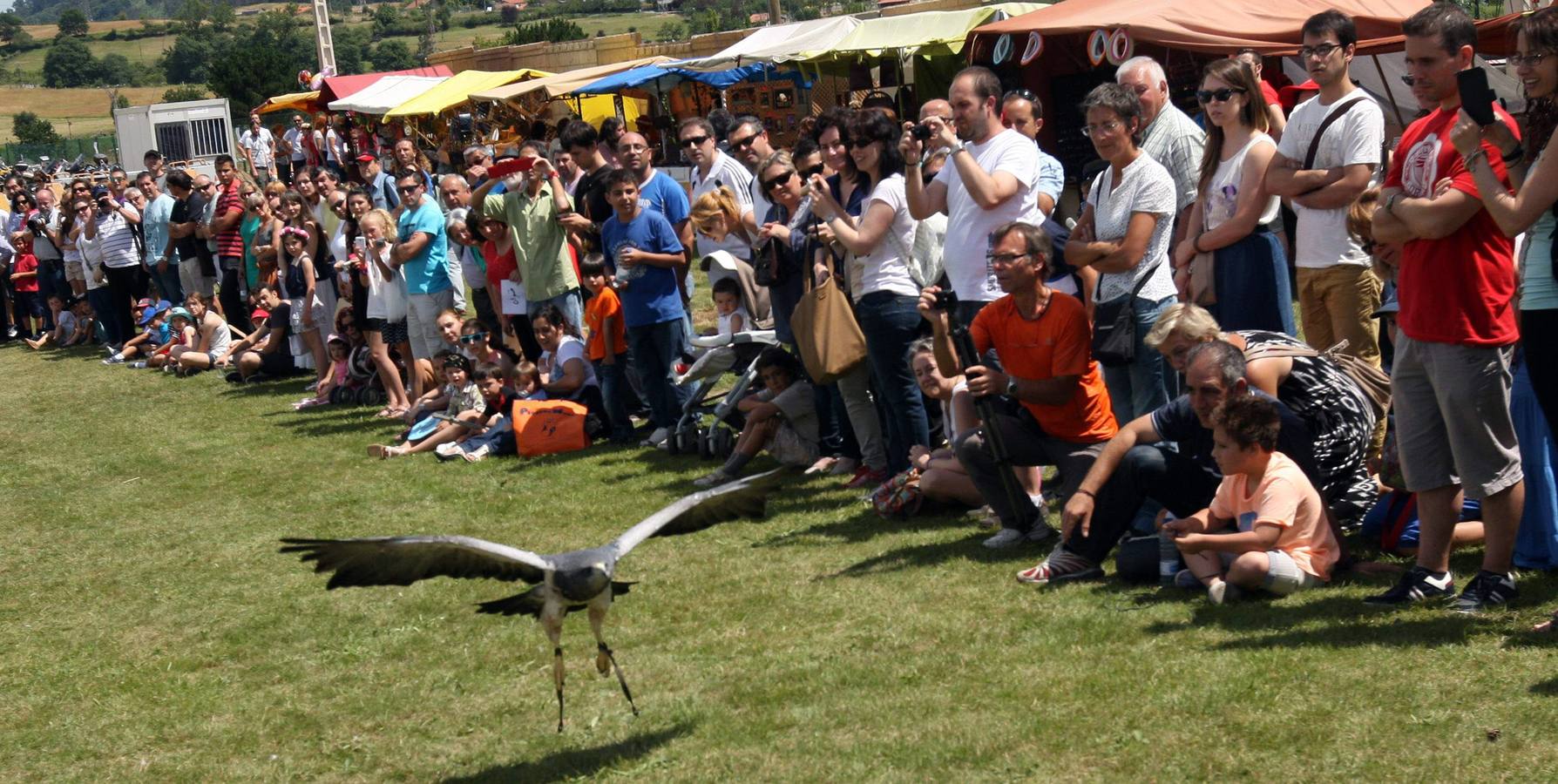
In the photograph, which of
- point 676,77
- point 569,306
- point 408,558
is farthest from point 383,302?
point 676,77

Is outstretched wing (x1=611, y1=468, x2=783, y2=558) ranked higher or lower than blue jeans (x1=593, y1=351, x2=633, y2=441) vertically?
higher

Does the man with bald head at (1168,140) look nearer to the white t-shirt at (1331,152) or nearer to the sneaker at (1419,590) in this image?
the white t-shirt at (1331,152)

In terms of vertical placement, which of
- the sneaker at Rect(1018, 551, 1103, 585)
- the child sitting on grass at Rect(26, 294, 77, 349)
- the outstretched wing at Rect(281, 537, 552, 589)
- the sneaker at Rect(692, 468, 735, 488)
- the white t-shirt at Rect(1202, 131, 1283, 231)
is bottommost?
the child sitting on grass at Rect(26, 294, 77, 349)

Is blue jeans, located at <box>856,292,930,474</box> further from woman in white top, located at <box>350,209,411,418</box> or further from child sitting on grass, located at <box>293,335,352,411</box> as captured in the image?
child sitting on grass, located at <box>293,335,352,411</box>

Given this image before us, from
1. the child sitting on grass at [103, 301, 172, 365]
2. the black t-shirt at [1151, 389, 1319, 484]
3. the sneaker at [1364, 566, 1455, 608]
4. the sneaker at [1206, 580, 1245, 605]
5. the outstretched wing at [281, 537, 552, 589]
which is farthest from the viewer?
the child sitting on grass at [103, 301, 172, 365]

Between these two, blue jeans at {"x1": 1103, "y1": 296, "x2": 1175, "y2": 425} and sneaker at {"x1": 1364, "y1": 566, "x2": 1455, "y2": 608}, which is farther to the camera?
blue jeans at {"x1": 1103, "y1": 296, "x2": 1175, "y2": 425}

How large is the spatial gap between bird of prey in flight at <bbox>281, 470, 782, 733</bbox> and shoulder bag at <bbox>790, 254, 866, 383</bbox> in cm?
242

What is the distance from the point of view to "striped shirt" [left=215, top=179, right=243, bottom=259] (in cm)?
1578

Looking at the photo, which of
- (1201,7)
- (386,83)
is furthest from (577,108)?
(1201,7)

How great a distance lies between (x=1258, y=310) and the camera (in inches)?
249

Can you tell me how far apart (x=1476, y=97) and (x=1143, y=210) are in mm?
1931

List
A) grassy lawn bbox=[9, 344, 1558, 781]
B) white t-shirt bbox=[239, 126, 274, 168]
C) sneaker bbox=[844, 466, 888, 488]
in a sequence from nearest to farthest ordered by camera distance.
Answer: grassy lawn bbox=[9, 344, 1558, 781] → sneaker bbox=[844, 466, 888, 488] → white t-shirt bbox=[239, 126, 274, 168]

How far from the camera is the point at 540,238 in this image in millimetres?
10258

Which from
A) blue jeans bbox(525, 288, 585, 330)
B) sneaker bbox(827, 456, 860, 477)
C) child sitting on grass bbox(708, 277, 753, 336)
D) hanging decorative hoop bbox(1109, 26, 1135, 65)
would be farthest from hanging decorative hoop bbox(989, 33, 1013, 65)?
sneaker bbox(827, 456, 860, 477)
